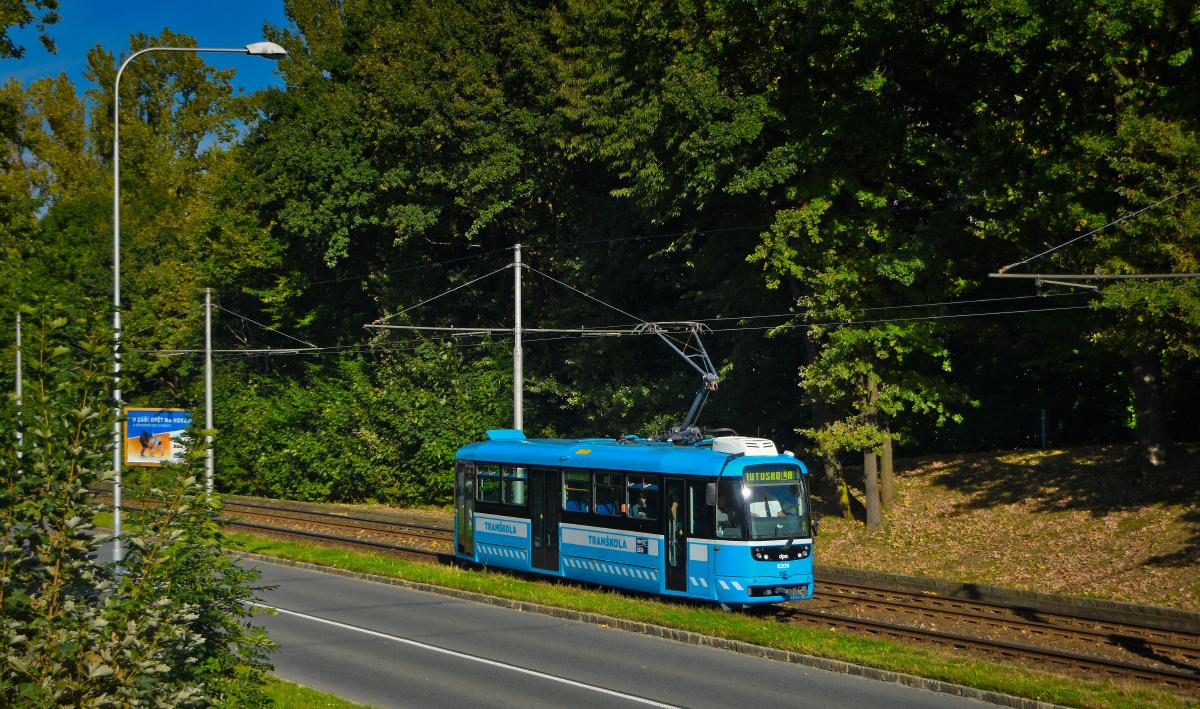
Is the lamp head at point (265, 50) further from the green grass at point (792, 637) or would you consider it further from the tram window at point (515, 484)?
the tram window at point (515, 484)

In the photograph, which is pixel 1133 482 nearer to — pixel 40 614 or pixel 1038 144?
pixel 1038 144

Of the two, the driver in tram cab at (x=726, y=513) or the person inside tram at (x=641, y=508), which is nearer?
the driver in tram cab at (x=726, y=513)

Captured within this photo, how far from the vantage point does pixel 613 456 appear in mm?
19406

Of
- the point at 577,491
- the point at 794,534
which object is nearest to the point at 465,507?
the point at 577,491

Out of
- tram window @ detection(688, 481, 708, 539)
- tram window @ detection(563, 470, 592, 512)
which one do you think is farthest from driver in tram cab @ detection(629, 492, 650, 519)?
tram window @ detection(563, 470, 592, 512)

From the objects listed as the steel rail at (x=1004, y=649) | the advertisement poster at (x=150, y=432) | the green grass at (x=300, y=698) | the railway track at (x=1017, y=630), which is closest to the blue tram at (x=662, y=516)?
the steel rail at (x=1004, y=649)

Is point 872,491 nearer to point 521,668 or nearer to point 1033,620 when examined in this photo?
point 1033,620

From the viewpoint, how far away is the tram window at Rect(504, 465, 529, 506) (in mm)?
21547

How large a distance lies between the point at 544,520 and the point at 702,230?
1214cm

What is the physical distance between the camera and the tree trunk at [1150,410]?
2152 cm

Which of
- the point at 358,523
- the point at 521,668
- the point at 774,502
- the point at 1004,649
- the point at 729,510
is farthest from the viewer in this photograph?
the point at 358,523

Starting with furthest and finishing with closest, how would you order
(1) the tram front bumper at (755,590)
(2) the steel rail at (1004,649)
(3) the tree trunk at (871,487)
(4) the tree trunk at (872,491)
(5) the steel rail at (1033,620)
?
(4) the tree trunk at (872,491) < (3) the tree trunk at (871,487) < (1) the tram front bumper at (755,590) < (5) the steel rail at (1033,620) < (2) the steel rail at (1004,649)

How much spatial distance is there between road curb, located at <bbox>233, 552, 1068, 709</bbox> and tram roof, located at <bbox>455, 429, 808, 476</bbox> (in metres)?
3.10

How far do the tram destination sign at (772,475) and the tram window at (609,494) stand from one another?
9.77 ft
